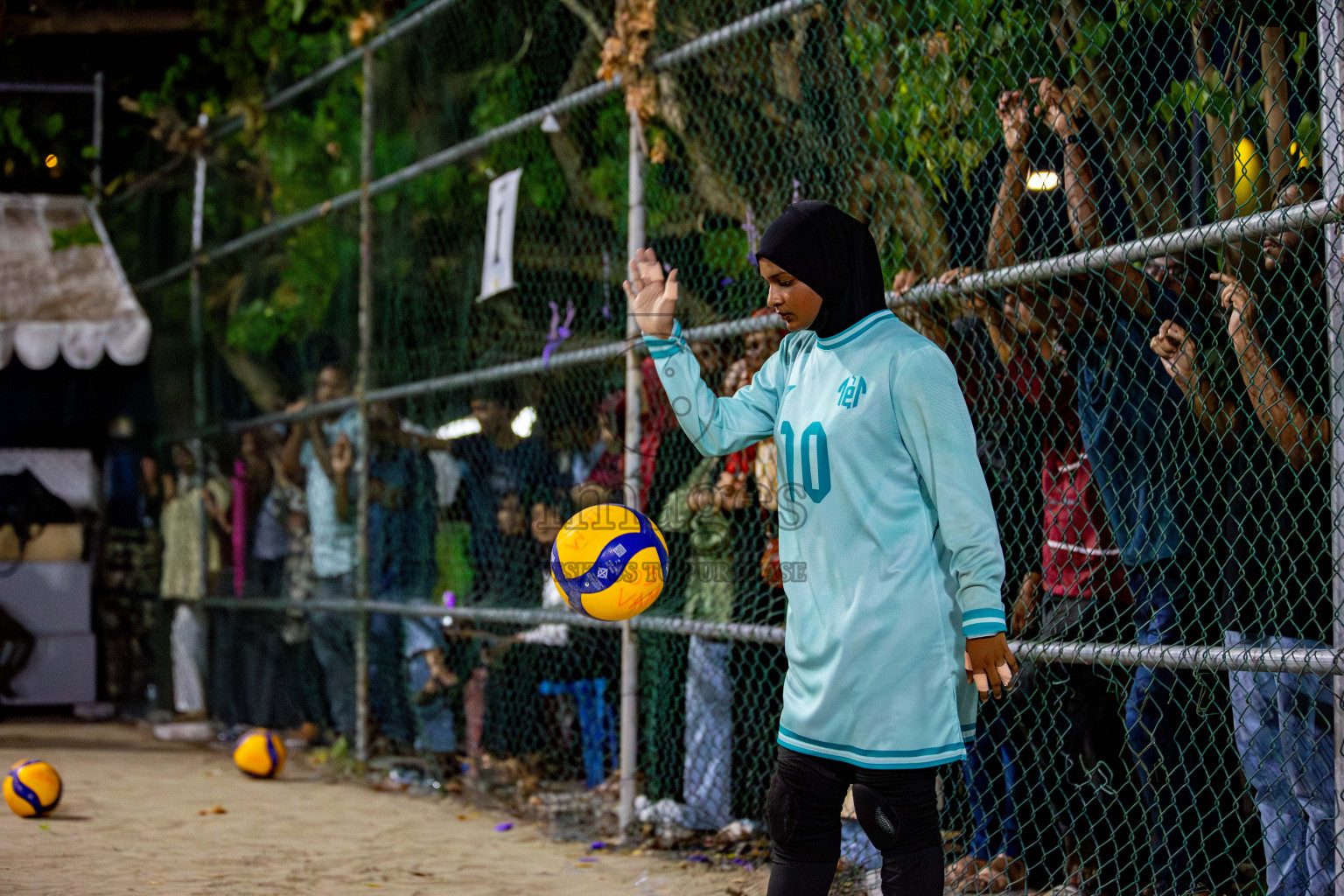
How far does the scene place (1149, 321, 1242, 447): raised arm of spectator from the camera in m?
4.16

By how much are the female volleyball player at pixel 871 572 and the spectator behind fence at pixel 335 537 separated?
220 inches

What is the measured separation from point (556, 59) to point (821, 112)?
2.29 m

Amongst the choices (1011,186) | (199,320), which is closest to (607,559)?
(1011,186)

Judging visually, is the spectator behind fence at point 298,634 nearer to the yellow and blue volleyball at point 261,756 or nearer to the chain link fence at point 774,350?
the chain link fence at point 774,350

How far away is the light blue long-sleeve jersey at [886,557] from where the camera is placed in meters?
3.05

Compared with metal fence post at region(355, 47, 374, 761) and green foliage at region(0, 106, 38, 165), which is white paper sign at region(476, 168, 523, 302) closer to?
metal fence post at region(355, 47, 374, 761)

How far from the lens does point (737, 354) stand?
603cm

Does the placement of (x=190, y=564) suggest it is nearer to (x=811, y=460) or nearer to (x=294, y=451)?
(x=294, y=451)

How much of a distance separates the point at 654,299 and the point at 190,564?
27.3 feet

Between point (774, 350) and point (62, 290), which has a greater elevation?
point (62, 290)

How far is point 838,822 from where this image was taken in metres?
3.25

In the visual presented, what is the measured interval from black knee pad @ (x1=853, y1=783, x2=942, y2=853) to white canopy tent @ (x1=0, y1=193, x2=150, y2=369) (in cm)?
946

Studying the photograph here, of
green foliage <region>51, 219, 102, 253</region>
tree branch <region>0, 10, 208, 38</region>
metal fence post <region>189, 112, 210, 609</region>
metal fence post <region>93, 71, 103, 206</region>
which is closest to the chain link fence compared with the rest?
metal fence post <region>189, 112, 210, 609</region>

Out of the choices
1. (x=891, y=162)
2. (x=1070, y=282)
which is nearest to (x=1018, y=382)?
(x=1070, y=282)
